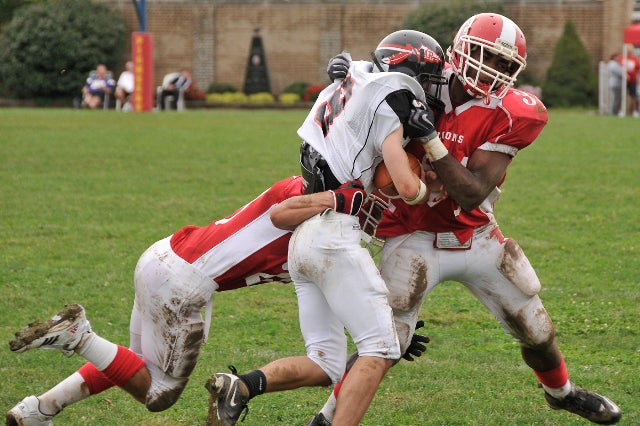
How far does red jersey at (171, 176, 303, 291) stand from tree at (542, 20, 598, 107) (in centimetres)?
3301

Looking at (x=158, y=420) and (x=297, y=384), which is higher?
(x=297, y=384)

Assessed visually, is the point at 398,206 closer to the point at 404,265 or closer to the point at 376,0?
the point at 404,265

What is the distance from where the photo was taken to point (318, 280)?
4703mm

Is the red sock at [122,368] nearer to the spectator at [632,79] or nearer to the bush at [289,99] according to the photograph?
the spectator at [632,79]

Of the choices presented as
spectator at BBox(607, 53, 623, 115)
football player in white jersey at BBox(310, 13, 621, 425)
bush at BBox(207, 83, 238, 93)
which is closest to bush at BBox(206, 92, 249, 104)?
bush at BBox(207, 83, 238, 93)

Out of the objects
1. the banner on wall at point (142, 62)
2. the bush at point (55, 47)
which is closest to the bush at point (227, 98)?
the bush at point (55, 47)

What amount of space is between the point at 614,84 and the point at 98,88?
681 inches

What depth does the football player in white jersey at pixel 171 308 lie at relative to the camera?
507 cm

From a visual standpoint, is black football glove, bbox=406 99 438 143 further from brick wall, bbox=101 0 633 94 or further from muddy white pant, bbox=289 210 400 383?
brick wall, bbox=101 0 633 94

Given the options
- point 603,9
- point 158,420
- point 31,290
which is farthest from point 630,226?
point 603,9

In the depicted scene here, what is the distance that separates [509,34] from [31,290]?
15.8 ft

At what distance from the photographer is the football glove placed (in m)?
4.68

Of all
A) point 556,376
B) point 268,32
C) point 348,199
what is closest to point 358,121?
point 348,199

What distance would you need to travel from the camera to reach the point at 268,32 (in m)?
41.8
